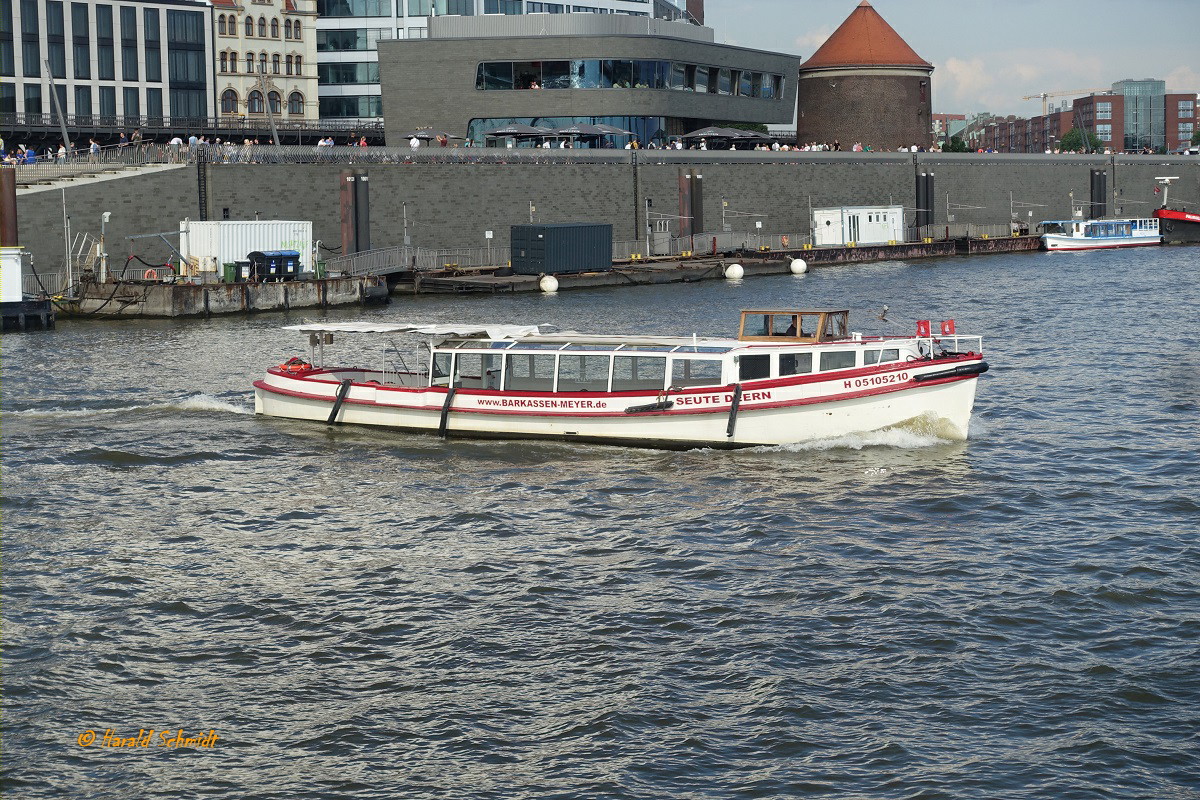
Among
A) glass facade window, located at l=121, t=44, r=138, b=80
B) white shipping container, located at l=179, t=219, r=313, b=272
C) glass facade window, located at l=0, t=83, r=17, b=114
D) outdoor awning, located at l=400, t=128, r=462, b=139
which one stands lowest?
white shipping container, located at l=179, t=219, r=313, b=272

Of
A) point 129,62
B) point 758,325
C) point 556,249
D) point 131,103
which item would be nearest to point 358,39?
point 129,62

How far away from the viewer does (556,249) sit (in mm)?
83000

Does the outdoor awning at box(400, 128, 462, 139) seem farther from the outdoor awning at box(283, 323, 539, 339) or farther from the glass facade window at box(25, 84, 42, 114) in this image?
the outdoor awning at box(283, 323, 539, 339)

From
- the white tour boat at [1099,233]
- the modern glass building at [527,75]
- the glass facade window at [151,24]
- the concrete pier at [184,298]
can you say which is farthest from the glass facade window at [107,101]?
the white tour boat at [1099,233]

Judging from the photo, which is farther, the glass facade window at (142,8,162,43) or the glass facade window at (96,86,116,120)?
the glass facade window at (142,8,162,43)

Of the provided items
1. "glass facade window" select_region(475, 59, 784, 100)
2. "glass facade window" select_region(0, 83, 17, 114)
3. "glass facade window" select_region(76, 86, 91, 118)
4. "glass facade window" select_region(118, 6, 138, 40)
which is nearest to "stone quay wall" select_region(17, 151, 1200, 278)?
"glass facade window" select_region(475, 59, 784, 100)

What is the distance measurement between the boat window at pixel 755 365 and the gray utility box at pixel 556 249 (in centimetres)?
4939

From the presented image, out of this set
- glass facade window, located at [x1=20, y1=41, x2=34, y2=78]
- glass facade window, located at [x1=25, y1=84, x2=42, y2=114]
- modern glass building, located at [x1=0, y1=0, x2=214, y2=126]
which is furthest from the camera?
glass facade window, located at [x1=25, y1=84, x2=42, y2=114]

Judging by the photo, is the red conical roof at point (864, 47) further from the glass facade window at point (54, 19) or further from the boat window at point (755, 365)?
the boat window at point (755, 365)

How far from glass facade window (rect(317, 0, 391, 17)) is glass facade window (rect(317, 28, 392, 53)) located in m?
1.28

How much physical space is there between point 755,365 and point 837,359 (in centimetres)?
185

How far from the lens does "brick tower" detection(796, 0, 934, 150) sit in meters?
132

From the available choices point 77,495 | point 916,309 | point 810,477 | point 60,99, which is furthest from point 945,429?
point 60,99

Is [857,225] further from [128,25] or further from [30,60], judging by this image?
[30,60]
